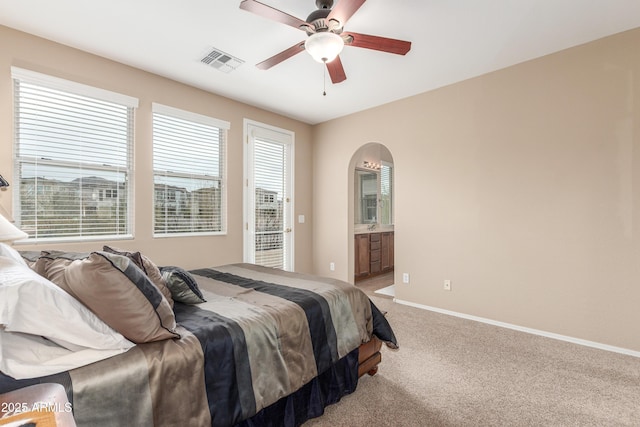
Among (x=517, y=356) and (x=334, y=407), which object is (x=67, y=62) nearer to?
(x=334, y=407)

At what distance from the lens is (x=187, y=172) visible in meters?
3.71

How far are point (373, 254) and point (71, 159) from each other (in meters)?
4.62

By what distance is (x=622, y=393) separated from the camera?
6.78 feet

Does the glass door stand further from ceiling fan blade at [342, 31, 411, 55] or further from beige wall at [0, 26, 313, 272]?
ceiling fan blade at [342, 31, 411, 55]

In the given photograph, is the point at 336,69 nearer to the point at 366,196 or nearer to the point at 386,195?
the point at 366,196

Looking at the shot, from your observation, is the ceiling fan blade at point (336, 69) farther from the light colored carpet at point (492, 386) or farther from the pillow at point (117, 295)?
the light colored carpet at point (492, 386)

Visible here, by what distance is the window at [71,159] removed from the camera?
2.67 meters

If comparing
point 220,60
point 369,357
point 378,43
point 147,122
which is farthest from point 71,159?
point 369,357

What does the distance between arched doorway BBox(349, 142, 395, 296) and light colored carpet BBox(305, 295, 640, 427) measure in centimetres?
253

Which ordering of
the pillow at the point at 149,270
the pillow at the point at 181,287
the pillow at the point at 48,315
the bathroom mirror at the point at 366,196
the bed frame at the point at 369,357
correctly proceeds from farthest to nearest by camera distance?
the bathroom mirror at the point at 366,196 → the bed frame at the point at 369,357 → the pillow at the point at 181,287 → the pillow at the point at 149,270 → the pillow at the point at 48,315

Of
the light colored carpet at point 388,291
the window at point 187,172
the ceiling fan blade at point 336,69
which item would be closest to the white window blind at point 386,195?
the light colored carpet at point 388,291

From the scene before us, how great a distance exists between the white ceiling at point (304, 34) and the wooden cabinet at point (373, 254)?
2823mm

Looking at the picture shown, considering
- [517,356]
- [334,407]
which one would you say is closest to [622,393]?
[517,356]

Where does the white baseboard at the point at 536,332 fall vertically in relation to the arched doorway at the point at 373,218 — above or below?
below
